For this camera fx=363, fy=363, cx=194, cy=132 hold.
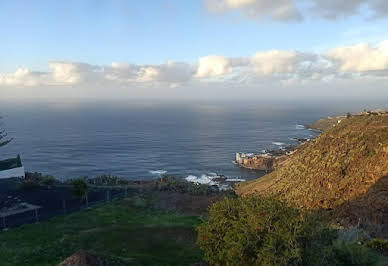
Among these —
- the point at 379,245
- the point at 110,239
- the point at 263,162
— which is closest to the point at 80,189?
the point at 110,239

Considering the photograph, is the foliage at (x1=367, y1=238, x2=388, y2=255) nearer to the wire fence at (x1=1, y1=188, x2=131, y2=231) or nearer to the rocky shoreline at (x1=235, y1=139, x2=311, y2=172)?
the wire fence at (x1=1, y1=188, x2=131, y2=231)

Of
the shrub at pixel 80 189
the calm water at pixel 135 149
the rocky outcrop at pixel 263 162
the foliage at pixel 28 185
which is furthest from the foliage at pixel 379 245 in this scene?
the rocky outcrop at pixel 263 162

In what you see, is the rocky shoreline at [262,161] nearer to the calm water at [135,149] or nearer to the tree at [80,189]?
the calm water at [135,149]

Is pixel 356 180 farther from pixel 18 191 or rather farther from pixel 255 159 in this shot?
pixel 255 159

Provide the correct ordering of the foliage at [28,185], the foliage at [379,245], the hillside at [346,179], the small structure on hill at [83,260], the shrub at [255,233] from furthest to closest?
the foliage at [28,185] < the hillside at [346,179] < the foliage at [379,245] < the small structure on hill at [83,260] < the shrub at [255,233]

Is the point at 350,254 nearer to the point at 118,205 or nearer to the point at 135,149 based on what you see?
the point at 118,205

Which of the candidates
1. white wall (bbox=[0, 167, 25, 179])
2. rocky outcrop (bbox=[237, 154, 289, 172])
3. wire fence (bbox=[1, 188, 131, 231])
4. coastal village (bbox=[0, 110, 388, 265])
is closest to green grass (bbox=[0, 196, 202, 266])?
coastal village (bbox=[0, 110, 388, 265])

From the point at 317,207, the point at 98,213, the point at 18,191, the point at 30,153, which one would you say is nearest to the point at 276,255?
the point at 98,213
